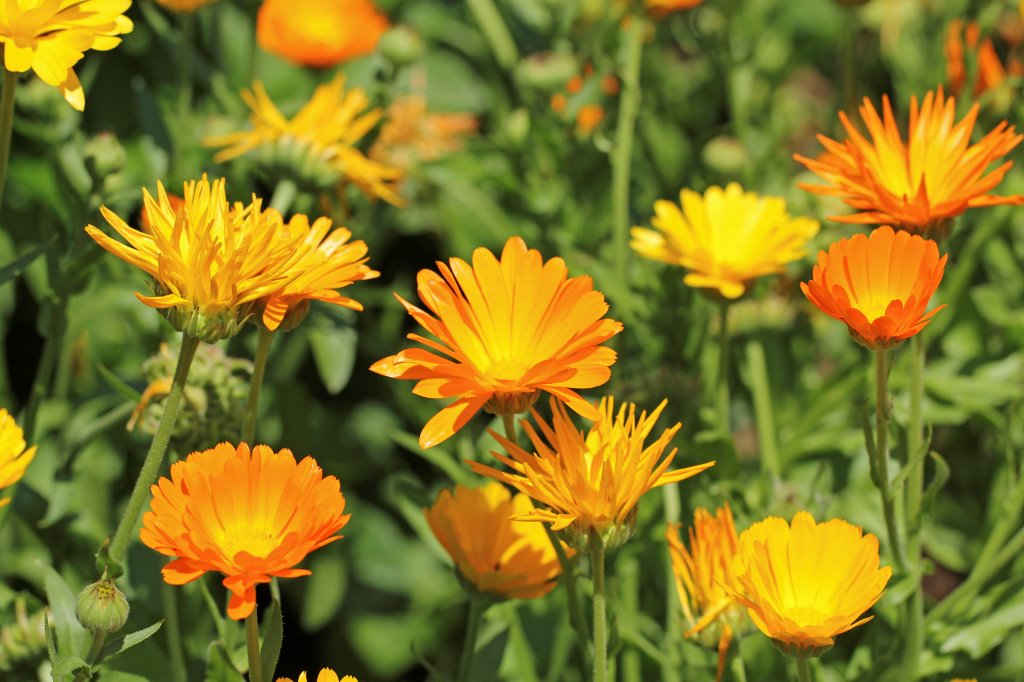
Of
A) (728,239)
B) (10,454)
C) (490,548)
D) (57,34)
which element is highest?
(57,34)

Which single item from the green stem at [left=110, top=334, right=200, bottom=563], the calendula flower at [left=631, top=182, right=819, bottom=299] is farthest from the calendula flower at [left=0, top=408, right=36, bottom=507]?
the calendula flower at [left=631, top=182, right=819, bottom=299]

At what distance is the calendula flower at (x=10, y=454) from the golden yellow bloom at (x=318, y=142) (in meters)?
0.54

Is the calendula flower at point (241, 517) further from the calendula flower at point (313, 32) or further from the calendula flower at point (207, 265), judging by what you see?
the calendula flower at point (313, 32)

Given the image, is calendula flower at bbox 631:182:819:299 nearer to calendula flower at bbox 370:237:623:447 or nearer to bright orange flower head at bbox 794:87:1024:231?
bright orange flower head at bbox 794:87:1024:231

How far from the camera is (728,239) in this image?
4.30ft

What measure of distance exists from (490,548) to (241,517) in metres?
0.28

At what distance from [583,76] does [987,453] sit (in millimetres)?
764

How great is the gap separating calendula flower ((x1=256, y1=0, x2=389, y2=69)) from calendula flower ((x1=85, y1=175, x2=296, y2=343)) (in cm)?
98

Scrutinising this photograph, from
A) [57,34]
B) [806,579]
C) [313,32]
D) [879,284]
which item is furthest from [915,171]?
[313,32]

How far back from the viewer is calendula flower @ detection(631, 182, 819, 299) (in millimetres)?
1242

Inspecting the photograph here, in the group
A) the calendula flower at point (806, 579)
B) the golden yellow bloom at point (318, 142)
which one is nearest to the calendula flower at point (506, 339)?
the calendula flower at point (806, 579)

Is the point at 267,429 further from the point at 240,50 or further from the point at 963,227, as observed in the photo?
the point at 963,227

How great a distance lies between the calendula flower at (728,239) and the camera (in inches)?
48.9

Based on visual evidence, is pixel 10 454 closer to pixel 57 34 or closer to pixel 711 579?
pixel 57 34
